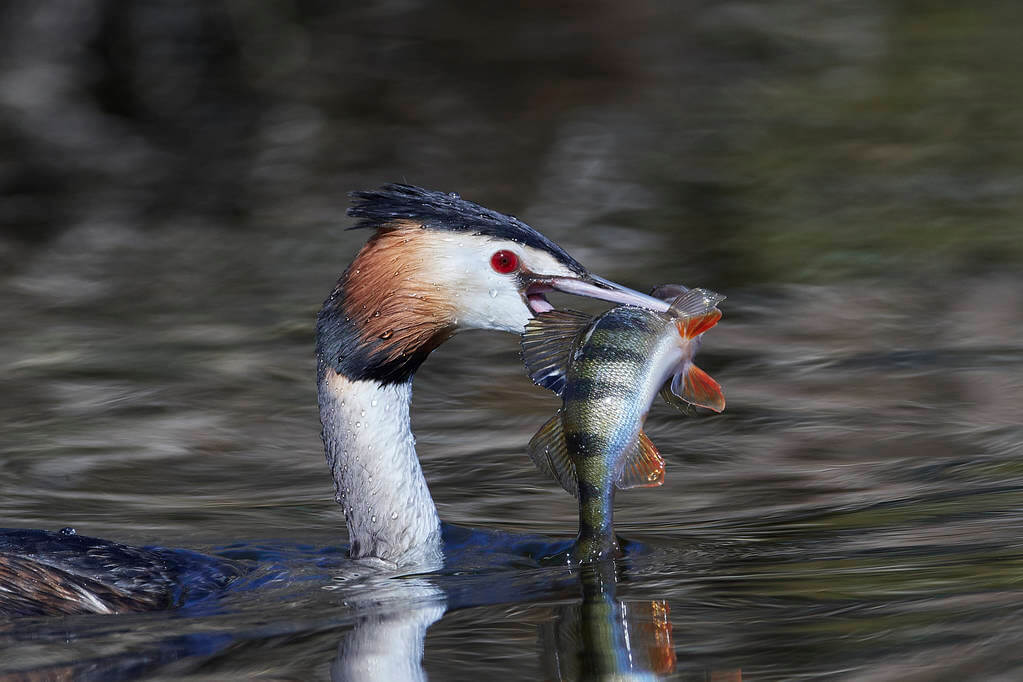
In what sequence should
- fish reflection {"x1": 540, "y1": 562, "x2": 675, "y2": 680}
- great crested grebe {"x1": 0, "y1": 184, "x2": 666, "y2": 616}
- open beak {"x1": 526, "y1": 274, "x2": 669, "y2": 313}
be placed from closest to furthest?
fish reflection {"x1": 540, "y1": 562, "x2": 675, "y2": 680} → open beak {"x1": 526, "y1": 274, "x2": 669, "y2": 313} → great crested grebe {"x1": 0, "y1": 184, "x2": 666, "y2": 616}

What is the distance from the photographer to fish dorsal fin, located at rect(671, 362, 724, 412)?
14.2 ft

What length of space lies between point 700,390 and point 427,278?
3.18 ft

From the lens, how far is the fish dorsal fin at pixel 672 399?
4.43 meters

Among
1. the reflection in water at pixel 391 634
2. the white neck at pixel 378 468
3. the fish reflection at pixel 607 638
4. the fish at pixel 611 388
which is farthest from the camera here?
the white neck at pixel 378 468

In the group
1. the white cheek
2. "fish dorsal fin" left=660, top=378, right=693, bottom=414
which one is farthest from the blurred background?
the white cheek

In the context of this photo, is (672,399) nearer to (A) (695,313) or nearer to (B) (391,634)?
(A) (695,313)

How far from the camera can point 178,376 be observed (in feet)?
27.1

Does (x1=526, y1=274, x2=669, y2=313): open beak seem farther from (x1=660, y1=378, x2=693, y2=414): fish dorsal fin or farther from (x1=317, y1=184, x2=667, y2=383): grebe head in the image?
(x1=660, y1=378, x2=693, y2=414): fish dorsal fin

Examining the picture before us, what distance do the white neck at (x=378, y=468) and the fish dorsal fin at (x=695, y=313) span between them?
40.7 inches

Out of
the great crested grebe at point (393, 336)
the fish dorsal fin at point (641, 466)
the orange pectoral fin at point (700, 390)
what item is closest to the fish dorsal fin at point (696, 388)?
the orange pectoral fin at point (700, 390)

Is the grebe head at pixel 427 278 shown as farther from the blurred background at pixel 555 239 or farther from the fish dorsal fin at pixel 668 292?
the blurred background at pixel 555 239

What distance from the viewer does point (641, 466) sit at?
4305 mm

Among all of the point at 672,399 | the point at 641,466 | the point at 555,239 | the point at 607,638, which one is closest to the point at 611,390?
the point at 641,466

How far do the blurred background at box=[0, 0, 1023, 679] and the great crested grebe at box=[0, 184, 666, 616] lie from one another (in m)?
0.68
